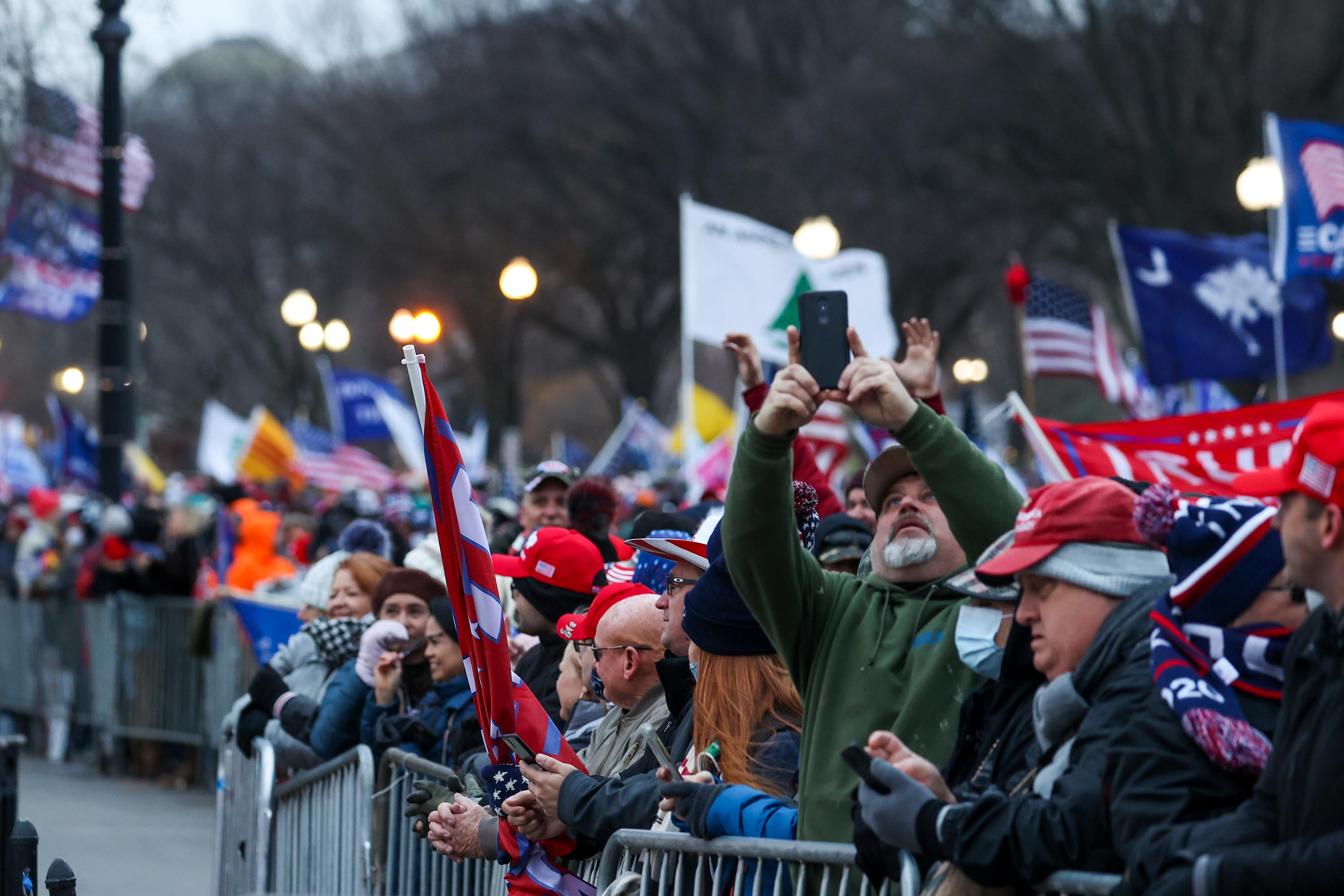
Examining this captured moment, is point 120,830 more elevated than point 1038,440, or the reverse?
point 1038,440

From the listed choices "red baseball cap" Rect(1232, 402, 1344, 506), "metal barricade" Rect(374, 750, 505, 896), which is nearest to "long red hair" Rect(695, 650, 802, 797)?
"metal barricade" Rect(374, 750, 505, 896)

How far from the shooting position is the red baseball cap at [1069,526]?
3.38 m

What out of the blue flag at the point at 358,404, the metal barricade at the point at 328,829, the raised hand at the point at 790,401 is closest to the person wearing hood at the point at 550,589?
the metal barricade at the point at 328,829

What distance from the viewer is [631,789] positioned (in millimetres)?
4504

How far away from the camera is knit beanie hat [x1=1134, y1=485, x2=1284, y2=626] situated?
3094mm

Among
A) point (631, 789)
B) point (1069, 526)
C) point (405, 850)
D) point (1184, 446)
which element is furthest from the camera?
point (1184, 446)

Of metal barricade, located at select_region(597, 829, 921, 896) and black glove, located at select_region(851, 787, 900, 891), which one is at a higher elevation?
black glove, located at select_region(851, 787, 900, 891)

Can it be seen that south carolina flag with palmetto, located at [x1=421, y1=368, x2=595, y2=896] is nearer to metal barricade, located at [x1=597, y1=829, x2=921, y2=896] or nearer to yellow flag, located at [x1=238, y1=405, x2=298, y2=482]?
metal barricade, located at [x1=597, y1=829, x2=921, y2=896]

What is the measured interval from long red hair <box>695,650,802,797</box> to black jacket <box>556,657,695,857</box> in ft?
0.49

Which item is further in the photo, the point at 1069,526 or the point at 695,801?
the point at 695,801

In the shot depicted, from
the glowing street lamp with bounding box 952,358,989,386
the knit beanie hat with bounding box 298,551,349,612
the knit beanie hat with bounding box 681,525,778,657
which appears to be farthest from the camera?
the glowing street lamp with bounding box 952,358,989,386

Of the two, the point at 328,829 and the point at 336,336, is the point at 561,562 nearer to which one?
the point at 328,829

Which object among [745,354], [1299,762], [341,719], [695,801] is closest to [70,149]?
[341,719]

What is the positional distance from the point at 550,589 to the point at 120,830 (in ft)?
21.7
